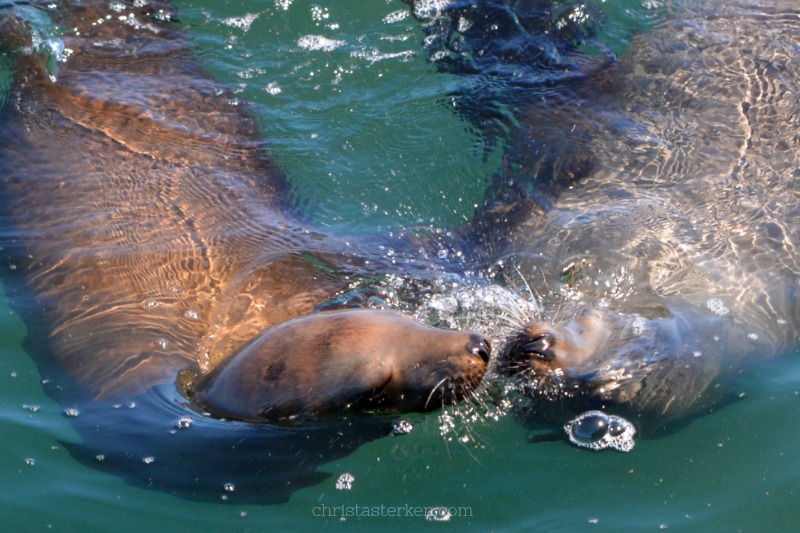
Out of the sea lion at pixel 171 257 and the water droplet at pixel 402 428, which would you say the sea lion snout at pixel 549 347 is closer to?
the sea lion at pixel 171 257

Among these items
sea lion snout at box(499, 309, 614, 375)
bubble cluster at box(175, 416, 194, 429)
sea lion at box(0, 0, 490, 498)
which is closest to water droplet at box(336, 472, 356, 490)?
sea lion at box(0, 0, 490, 498)

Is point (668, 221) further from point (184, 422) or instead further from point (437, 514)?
point (184, 422)

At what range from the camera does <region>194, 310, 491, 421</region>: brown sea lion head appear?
4.28 meters

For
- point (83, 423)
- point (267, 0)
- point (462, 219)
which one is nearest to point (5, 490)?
point (83, 423)

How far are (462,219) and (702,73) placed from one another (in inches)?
76.7

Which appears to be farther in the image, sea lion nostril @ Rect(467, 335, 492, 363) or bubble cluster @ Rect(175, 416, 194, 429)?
bubble cluster @ Rect(175, 416, 194, 429)

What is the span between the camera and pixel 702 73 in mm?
6461

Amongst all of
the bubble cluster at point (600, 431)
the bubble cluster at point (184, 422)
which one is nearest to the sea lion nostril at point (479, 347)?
the bubble cluster at point (600, 431)

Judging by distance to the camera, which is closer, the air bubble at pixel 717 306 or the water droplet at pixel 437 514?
the water droplet at pixel 437 514

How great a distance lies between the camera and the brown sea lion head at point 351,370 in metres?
4.28

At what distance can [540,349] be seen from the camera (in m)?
4.57

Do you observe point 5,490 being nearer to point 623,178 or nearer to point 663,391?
point 663,391

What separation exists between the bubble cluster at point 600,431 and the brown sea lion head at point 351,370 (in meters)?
0.63

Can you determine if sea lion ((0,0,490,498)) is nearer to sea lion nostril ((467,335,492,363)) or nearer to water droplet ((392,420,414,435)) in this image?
sea lion nostril ((467,335,492,363))
